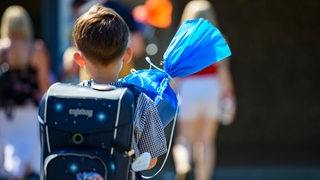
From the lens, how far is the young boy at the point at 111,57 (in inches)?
117

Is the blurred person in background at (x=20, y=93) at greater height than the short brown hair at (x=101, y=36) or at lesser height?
lesser

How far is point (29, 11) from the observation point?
1002 cm

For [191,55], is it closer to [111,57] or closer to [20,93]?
[111,57]

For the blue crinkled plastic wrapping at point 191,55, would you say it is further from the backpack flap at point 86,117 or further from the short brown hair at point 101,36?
the backpack flap at point 86,117

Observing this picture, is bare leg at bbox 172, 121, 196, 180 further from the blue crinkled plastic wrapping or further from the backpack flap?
the backpack flap

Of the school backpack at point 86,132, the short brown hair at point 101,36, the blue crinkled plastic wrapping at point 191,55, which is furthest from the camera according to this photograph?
the blue crinkled plastic wrapping at point 191,55

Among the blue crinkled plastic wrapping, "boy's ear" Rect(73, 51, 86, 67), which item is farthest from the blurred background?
"boy's ear" Rect(73, 51, 86, 67)

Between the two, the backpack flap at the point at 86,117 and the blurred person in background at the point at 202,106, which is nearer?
the backpack flap at the point at 86,117

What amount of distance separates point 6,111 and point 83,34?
12.8 ft

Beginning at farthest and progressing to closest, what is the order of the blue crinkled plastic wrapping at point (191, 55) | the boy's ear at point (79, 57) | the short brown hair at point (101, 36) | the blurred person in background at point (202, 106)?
the blurred person in background at point (202, 106), the blue crinkled plastic wrapping at point (191, 55), the boy's ear at point (79, 57), the short brown hair at point (101, 36)

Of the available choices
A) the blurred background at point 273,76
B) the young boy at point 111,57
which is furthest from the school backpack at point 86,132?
the blurred background at point 273,76

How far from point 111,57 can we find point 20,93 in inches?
150

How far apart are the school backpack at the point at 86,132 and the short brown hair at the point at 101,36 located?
161 mm

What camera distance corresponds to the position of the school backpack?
2.83m
